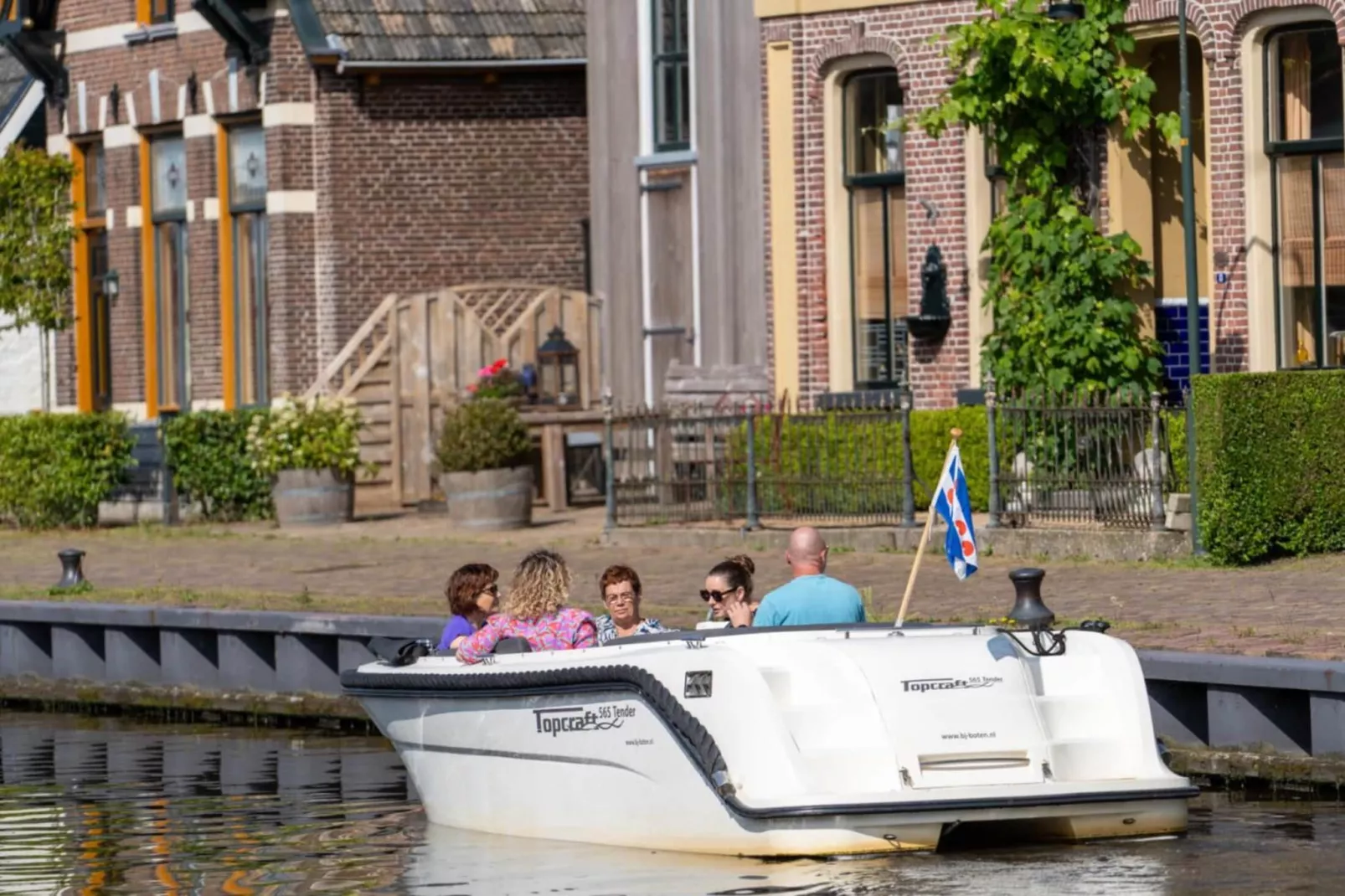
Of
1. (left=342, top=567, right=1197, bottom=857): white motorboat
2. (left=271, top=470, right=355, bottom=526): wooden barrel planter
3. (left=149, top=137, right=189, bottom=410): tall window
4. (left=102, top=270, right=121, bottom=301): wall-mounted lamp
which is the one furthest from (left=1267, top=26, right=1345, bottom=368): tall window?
(left=102, top=270, right=121, bottom=301): wall-mounted lamp

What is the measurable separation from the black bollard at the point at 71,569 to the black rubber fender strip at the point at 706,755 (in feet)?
29.0

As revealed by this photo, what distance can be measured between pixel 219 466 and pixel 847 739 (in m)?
17.8

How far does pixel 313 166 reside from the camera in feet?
97.6

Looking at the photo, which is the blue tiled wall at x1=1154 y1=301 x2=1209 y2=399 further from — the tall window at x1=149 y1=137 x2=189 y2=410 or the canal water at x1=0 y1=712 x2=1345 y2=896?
the tall window at x1=149 y1=137 x2=189 y2=410

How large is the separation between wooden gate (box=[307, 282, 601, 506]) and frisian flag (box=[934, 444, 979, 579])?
15.4 metres

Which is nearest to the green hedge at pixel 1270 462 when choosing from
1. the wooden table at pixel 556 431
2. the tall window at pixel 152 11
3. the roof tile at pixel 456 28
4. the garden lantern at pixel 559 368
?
the wooden table at pixel 556 431

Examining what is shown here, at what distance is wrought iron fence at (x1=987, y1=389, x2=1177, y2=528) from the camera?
19500mm

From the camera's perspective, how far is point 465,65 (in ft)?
97.1

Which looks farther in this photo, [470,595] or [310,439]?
[310,439]

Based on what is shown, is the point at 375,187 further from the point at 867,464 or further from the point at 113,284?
the point at 867,464

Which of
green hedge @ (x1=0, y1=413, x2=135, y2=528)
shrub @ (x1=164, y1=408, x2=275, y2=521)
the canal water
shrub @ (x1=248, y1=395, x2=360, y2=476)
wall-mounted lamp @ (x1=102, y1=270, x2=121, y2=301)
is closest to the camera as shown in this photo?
the canal water

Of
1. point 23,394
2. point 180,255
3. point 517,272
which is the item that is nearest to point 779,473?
point 517,272

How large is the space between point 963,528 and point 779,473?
10.1 meters

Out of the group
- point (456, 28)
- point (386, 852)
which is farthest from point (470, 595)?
point (456, 28)
